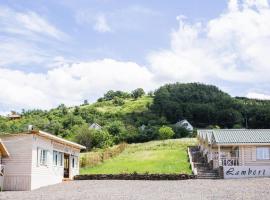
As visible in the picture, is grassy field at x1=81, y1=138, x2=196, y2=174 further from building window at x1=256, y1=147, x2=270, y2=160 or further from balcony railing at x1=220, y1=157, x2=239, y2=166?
building window at x1=256, y1=147, x2=270, y2=160

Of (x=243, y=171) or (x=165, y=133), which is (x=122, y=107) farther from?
(x=243, y=171)

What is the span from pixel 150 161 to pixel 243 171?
1415 cm

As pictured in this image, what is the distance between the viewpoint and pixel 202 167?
137 feet

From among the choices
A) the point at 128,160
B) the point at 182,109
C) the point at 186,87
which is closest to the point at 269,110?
the point at 182,109

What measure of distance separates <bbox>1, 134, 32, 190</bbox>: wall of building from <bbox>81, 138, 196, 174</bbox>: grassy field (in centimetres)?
1318

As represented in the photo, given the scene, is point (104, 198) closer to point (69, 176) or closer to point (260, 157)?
point (69, 176)

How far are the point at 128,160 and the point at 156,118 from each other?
181 feet

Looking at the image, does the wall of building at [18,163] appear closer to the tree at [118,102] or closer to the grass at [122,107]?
the grass at [122,107]

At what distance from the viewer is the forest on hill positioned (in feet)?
268

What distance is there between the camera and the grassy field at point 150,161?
4103cm

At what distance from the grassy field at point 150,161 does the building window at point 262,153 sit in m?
5.99

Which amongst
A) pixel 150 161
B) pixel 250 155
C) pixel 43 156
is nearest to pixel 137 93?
pixel 150 161

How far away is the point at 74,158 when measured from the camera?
4025 cm

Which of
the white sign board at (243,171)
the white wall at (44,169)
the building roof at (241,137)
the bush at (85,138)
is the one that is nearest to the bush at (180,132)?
the bush at (85,138)
